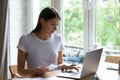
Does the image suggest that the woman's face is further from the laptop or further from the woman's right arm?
the laptop

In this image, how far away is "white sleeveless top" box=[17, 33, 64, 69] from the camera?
7.47 feet

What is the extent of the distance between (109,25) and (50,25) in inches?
46.5

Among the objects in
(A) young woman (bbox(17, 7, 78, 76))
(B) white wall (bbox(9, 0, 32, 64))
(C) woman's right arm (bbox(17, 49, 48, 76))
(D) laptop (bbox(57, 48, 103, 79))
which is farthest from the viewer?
(B) white wall (bbox(9, 0, 32, 64))

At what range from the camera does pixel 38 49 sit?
2318 millimetres

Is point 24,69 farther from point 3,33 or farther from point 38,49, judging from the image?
point 3,33

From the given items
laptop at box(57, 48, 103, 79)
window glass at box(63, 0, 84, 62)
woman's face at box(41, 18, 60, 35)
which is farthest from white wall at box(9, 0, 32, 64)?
laptop at box(57, 48, 103, 79)

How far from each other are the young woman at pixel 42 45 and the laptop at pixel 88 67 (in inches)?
4.5

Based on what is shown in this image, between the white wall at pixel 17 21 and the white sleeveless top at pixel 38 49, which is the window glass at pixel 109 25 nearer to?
the white sleeveless top at pixel 38 49

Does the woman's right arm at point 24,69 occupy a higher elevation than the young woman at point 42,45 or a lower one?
lower

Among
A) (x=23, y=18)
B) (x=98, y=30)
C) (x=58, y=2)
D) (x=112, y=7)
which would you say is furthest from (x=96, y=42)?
(x=23, y=18)

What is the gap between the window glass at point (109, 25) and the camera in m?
3.12

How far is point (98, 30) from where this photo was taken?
3.30m

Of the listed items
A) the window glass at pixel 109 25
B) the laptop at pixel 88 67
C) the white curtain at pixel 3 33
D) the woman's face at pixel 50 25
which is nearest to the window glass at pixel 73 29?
the window glass at pixel 109 25

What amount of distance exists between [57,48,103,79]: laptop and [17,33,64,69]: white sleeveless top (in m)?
0.35
